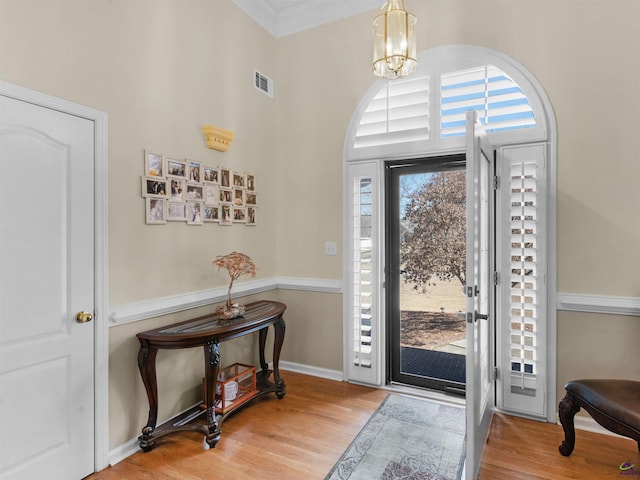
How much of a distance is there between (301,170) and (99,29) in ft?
6.09

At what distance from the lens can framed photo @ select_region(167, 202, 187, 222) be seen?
2.49m

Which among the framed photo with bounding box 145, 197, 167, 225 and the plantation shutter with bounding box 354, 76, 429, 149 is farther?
the plantation shutter with bounding box 354, 76, 429, 149

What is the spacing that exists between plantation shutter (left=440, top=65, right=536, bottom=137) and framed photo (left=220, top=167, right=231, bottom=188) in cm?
174

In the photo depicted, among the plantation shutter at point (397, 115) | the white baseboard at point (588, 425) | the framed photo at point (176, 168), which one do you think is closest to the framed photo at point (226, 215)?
the framed photo at point (176, 168)

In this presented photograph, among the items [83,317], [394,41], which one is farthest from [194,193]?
[394,41]

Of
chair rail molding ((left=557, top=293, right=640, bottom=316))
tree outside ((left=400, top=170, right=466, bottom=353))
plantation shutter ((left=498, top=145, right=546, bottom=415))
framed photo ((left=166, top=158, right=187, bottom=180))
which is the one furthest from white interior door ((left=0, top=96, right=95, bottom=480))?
chair rail molding ((left=557, top=293, right=640, bottom=316))

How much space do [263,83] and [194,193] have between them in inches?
55.5

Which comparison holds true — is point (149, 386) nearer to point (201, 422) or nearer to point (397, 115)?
point (201, 422)

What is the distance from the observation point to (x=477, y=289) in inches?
80.4

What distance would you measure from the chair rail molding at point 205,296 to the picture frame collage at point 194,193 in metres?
0.52

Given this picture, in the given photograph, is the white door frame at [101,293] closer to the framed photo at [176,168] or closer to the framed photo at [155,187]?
the framed photo at [155,187]

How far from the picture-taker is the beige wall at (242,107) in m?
2.08

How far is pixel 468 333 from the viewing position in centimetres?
195

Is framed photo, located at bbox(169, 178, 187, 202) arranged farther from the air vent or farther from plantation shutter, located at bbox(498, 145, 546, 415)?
plantation shutter, located at bbox(498, 145, 546, 415)
